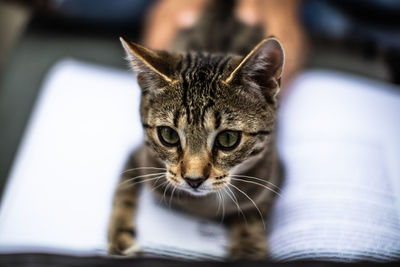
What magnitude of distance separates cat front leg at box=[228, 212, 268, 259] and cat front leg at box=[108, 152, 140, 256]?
268 millimetres

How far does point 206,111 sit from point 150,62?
6.3 inches

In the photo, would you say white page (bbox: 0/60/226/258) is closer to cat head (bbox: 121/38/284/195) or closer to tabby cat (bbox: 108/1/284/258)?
tabby cat (bbox: 108/1/284/258)

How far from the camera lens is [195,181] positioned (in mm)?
771

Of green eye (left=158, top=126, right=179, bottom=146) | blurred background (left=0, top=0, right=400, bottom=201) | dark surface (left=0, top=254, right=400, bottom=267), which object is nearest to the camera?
dark surface (left=0, top=254, right=400, bottom=267)

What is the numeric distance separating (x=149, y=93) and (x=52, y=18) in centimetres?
95

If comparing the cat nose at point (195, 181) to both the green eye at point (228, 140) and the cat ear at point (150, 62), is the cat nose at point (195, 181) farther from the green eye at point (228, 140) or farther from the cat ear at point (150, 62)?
the cat ear at point (150, 62)

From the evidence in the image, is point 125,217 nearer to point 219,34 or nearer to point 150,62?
point 150,62

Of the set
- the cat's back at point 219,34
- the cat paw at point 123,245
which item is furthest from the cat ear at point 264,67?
the cat paw at point 123,245

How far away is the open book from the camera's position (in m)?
0.95

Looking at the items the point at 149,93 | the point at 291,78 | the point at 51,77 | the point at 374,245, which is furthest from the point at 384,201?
the point at 51,77

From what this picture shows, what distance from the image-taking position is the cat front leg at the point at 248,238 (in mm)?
956

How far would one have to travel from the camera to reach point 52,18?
1527 mm

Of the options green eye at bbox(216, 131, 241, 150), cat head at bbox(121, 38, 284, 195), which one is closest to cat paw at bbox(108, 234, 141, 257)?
cat head at bbox(121, 38, 284, 195)

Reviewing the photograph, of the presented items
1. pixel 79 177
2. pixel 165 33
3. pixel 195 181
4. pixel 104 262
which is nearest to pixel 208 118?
pixel 195 181
